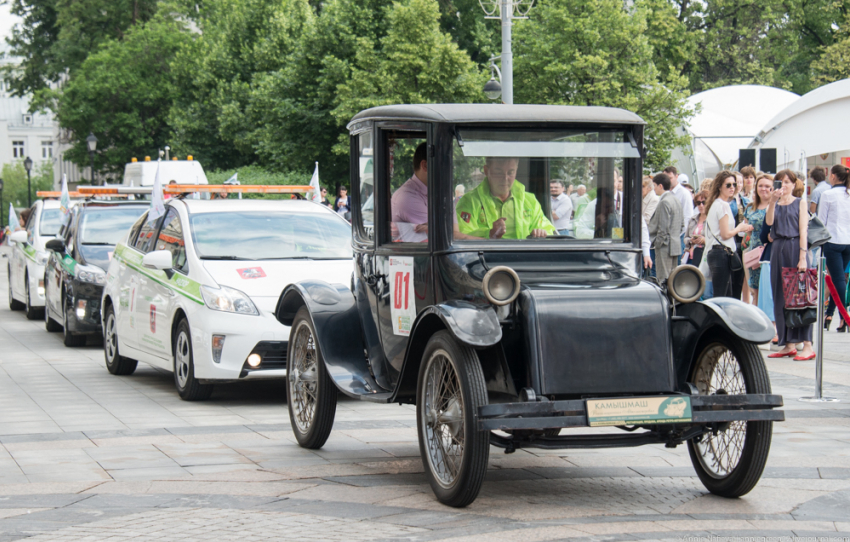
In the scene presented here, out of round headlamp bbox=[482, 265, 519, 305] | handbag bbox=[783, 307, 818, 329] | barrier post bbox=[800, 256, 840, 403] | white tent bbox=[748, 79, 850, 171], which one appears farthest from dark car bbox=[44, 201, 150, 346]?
white tent bbox=[748, 79, 850, 171]

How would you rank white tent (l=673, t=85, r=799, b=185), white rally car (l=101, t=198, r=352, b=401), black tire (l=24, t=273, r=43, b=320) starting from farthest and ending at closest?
white tent (l=673, t=85, r=799, b=185)
black tire (l=24, t=273, r=43, b=320)
white rally car (l=101, t=198, r=352, b=401)

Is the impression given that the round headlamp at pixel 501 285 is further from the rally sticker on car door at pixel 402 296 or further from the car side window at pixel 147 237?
the car side window at pixel 147 237

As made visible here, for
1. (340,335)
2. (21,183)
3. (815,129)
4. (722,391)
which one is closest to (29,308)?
(340,335)

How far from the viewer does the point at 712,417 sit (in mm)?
5203

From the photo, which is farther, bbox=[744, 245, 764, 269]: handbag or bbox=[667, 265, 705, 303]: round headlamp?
bbox=[744, 245, 764, 269]: handbag

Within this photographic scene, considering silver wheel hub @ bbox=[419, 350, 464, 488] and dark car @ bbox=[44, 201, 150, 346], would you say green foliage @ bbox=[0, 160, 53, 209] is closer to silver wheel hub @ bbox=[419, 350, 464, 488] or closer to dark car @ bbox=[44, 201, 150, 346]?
dark car @ bbox=[44, 201, 150, 346]

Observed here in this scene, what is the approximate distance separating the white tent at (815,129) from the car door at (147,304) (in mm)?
17089

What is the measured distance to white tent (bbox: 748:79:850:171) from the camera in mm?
24578

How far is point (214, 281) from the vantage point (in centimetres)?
917

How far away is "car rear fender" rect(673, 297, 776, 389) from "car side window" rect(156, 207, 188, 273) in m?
5.10

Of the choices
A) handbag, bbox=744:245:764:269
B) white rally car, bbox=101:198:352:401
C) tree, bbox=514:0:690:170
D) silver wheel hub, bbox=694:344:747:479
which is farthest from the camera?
tree, bbox=514:0:690:170

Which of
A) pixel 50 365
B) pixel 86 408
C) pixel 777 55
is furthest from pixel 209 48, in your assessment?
pixel 86 408

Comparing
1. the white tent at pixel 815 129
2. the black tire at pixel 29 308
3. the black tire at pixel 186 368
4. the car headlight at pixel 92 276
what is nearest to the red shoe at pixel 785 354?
the black tire at pixel 186 368

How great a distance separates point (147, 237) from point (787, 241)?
21.1 feet
